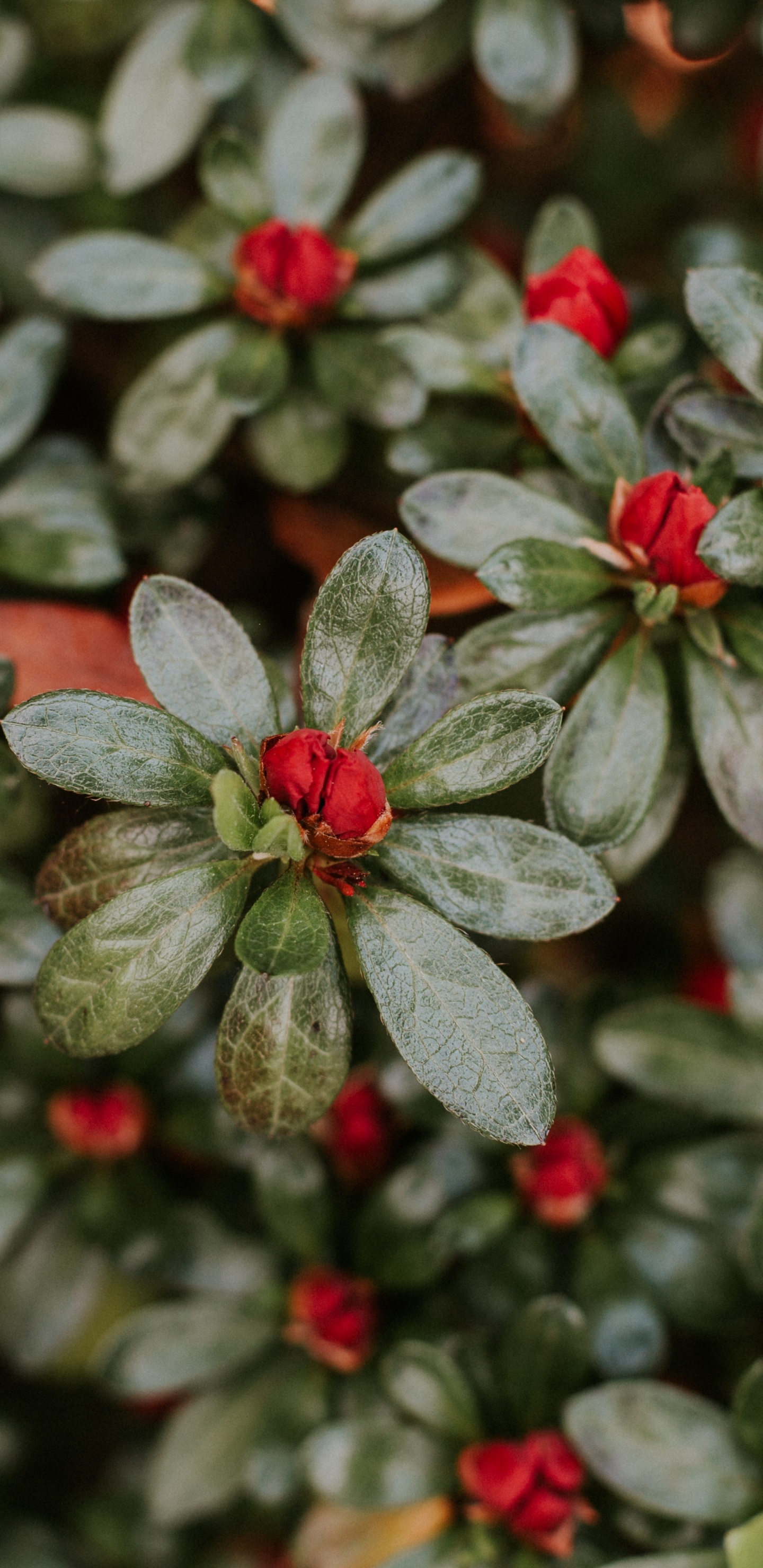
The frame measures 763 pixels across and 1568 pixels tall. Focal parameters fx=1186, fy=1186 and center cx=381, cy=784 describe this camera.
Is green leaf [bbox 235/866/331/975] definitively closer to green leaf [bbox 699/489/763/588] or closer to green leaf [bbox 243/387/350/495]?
green leaf [bbox 699/489/763/588]

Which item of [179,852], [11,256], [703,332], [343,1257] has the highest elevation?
[11,256]

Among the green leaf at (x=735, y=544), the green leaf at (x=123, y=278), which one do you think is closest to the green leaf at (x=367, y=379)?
the green leaf at (x=123, y=278)

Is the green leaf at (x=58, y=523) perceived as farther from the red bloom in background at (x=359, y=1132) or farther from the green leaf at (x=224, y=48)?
the red bloom in background at (x=359, y=1132)

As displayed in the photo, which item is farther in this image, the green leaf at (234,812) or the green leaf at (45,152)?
the green leaf at (45,152)

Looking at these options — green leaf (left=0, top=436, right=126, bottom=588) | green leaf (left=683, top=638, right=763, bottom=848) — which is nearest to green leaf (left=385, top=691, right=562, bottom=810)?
green leaf (left=683, top=638, right=763, bottom=848)

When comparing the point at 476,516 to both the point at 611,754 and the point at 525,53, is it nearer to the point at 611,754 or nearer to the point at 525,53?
the point at 611,754

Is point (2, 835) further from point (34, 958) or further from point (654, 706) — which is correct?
point (654, 706)

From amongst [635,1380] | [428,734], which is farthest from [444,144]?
[635,1380]
